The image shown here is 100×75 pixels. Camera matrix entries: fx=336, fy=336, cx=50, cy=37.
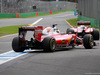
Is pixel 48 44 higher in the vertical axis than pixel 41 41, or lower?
lower

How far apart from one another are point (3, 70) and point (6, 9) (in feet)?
230

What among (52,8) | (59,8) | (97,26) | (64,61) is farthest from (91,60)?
(59,8)

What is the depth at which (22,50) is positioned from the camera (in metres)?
15.9

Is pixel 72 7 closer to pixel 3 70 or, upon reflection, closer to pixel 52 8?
pixel 52 8

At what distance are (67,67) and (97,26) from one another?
3288cm

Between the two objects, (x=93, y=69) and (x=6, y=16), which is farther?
(x=6, y=16)

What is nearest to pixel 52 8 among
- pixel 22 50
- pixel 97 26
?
pixel 97 26

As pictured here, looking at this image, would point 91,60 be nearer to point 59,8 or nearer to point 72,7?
point 59,8

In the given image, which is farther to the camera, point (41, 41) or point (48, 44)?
point (41, 41)

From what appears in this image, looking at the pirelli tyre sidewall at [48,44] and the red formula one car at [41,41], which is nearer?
the pirelli tyre sidewall at [48,44]

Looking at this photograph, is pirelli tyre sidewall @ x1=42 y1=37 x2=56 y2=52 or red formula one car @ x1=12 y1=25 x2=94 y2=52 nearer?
pirelli tyre sidewall @ x1=42 y1=37 x2=56 y2=52

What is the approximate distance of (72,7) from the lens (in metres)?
149

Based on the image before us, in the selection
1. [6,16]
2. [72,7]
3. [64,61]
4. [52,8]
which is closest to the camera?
[64,61]

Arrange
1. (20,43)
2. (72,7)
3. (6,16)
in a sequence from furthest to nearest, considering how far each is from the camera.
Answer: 1. (72,7)
2. (6,16)
3. (20,43)
